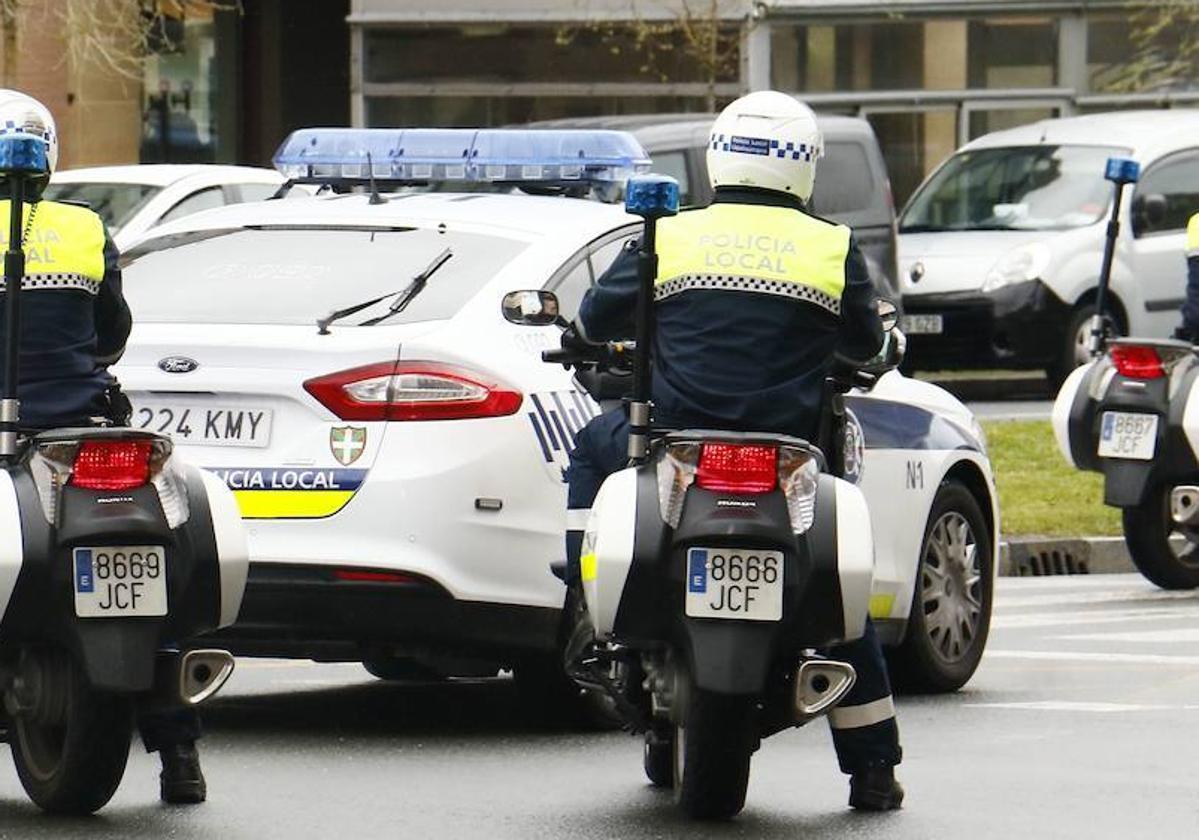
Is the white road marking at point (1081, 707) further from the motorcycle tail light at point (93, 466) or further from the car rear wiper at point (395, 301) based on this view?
the motorcycle tail light at point (93, 466)

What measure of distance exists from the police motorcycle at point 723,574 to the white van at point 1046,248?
50.6 ft

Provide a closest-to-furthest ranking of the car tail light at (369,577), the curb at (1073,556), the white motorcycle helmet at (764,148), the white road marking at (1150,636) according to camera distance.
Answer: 1. the white motorcycle helmet at (764,148)
2. the car tail light at (369,577)
3. the white road marking at (1150,636)
4. the curb at (1073,556)

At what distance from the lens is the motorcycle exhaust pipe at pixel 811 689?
23.3 ft

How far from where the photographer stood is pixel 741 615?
696 centimetres

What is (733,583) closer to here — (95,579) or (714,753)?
(714,753)

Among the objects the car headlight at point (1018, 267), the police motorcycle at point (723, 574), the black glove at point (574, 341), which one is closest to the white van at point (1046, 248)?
the car headlight at point (1018, 267)

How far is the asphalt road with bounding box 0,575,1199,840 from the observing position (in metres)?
7.32

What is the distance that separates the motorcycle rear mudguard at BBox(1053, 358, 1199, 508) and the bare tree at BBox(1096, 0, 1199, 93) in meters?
17.3

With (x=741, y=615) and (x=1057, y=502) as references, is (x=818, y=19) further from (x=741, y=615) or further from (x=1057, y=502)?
(x=741, y=615)

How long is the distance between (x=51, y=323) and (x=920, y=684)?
3446 mm

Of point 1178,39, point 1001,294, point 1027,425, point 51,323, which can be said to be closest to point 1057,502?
point 1027,425

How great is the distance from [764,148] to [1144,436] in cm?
563

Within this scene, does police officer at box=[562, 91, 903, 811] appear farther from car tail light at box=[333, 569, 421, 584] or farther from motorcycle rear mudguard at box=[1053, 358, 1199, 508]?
motorcycle rear mudguard at box=[1053, 358, 1199, 508]

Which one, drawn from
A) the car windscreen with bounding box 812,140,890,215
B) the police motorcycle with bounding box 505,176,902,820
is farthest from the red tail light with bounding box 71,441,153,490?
the car windscreen with bounding box 812,140,890,215
